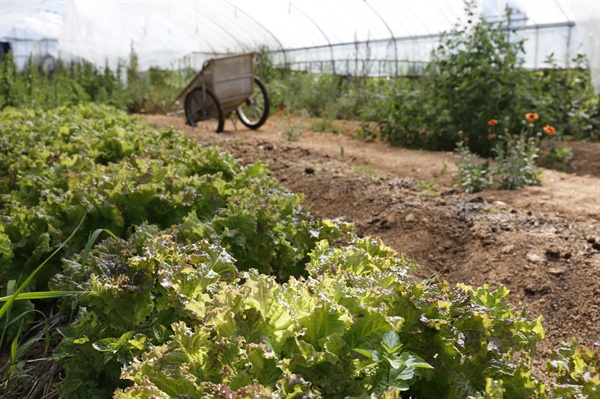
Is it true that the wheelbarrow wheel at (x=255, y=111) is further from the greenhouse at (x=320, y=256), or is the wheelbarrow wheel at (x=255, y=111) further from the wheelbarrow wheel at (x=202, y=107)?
the greenhouse at (x=320, y=256)

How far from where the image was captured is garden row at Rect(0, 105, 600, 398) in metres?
1.37

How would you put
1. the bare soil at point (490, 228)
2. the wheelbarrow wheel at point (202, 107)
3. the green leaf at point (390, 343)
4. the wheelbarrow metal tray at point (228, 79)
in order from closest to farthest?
the green leaf at point (390, 343), the bare soil at point (490, 228), the wheelbarrow wheel at point (202, 107), the wheelbarrow metal tray at point (228, 79)

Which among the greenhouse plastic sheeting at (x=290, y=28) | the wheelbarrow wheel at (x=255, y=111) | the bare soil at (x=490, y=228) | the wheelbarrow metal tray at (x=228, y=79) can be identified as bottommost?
the bare soil at (x=490, y=228)

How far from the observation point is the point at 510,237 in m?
3.64

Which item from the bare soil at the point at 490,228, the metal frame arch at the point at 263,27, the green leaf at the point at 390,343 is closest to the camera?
the green leaf at the point at 390,343

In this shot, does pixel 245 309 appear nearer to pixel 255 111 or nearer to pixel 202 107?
pixel 202 107

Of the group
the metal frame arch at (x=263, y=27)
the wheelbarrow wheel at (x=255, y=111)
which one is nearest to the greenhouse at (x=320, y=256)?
the wheelbarrow wheel at (x=255, y=111)

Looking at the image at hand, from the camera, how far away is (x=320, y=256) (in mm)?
2035

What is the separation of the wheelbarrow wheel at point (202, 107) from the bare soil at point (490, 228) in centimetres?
452

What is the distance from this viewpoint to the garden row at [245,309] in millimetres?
1366

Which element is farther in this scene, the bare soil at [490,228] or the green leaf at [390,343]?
the bare soil at [490,228]

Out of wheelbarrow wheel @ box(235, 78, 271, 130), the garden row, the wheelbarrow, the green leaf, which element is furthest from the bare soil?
wheelbarrow wheel @ box(235, 78, 271, 130)

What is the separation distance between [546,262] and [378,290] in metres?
2.05

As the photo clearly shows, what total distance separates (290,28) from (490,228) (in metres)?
14.1
